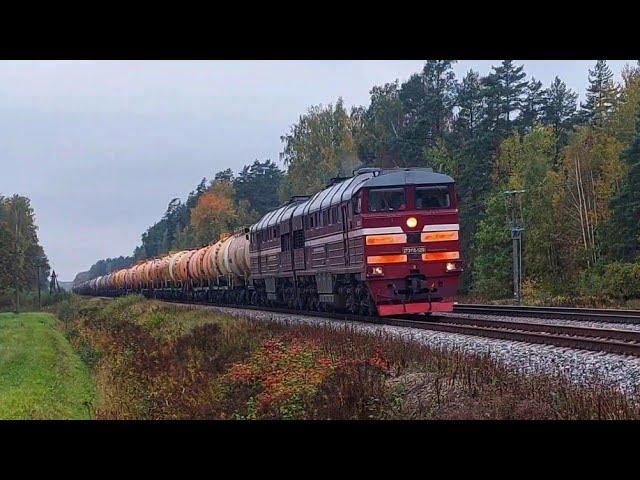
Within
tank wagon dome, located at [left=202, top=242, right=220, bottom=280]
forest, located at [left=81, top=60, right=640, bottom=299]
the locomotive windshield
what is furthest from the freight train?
forest, located at [left=81, top=60, right=640, bottom=299]

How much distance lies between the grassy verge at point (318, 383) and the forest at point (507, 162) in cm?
2317

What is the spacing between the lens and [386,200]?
59.5ft

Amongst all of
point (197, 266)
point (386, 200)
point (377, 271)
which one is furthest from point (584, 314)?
point (197, 266)

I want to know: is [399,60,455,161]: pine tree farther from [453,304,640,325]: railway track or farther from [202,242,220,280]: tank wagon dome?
[453,304,640,325]: railway track

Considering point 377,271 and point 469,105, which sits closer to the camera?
point 377,271

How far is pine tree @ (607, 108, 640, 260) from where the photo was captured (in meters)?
36.2

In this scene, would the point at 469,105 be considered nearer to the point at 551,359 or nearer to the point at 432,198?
the point at 432,198

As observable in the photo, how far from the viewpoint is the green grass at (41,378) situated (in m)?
14.1

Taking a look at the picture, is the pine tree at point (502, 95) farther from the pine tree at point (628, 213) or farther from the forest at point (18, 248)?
the forest at point (18, 248)

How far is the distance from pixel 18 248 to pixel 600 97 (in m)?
33.7

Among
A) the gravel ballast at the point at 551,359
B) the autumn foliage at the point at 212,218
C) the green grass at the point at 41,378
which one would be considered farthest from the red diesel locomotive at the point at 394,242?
the autumn foliage at the point at 212,218

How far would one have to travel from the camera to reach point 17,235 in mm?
35500
